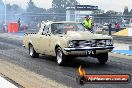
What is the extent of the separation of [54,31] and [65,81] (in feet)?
14.6

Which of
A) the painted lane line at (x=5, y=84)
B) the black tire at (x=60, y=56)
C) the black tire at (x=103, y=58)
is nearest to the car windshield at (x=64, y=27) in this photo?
the black tire at (x=60, y=56)

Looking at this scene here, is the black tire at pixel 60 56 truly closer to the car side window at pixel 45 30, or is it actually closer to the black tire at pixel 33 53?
the car side window at pixel 45 30

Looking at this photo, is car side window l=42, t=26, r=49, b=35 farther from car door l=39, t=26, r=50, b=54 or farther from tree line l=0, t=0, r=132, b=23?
tree line l=0, t=0, r=132, b=23

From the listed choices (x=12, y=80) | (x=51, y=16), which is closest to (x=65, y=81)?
(x=12, y=80)

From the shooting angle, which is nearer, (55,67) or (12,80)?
(12,80)

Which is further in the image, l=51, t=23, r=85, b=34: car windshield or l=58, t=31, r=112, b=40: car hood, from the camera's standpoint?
l=51, t=23, r=85, b=34: car windshield

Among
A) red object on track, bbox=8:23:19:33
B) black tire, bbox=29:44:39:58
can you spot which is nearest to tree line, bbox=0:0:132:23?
red object on track, bbox=8:23:19:33

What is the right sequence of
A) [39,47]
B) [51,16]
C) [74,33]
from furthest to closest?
[51,16], [39,47], [74,33]

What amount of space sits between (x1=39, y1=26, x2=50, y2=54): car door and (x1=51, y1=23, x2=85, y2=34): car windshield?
14.2 inches

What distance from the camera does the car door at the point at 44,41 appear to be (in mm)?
13902

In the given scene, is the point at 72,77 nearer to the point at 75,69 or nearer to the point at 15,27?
the point at 75,69

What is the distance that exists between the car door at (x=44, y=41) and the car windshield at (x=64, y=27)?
14.2 inches

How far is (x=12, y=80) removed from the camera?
9844mm

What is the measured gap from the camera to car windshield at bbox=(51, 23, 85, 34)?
44.7ft
